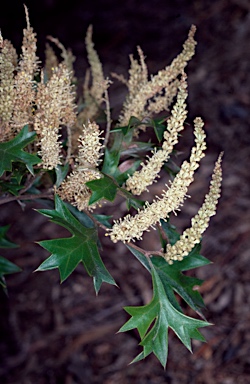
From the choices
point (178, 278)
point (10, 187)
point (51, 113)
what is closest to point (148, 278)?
point (178, 278)

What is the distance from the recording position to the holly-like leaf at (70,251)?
3.17 ft

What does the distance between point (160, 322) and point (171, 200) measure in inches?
9.8

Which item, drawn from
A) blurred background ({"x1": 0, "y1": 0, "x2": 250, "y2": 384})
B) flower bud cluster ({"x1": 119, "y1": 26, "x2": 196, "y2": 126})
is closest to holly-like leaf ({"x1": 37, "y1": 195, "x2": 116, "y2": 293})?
flower bud cluster ({"x1": 119, "y1": 26, "x2": 196, "y2": 126})

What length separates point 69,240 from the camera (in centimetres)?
99

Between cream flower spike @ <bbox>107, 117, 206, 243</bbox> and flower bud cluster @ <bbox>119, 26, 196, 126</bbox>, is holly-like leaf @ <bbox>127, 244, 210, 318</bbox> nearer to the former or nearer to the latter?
cream flower spike @ <bbox>107, 117, 206, 243</bbox>

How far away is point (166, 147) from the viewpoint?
3.17 feet

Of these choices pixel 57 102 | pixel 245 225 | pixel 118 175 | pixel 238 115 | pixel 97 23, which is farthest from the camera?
pixel 97 23

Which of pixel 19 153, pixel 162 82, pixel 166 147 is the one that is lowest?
pixel 19 153

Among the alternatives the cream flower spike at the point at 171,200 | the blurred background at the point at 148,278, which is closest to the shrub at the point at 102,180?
the cream flower spike at the point at 171,200

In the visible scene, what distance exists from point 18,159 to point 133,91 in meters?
0.33

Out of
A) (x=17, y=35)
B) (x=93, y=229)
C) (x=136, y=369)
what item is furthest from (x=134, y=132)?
(x=17, y=35)

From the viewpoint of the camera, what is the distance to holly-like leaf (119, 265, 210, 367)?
3.26 feet

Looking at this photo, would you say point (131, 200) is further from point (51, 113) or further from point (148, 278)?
point (148, 278)

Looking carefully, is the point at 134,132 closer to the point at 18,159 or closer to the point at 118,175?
the point at 118,175
